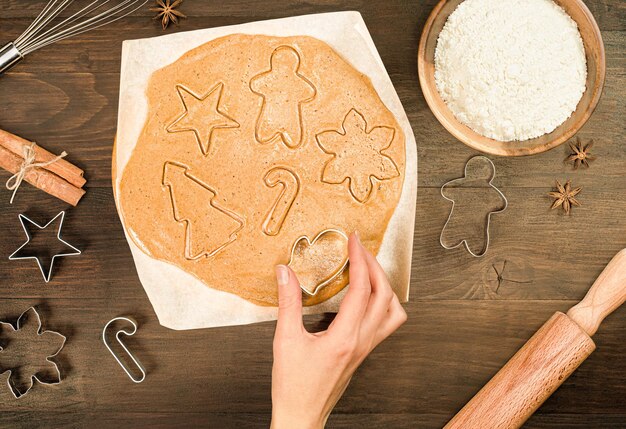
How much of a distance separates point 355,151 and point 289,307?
18.7 inches

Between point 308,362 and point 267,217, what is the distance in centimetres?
42

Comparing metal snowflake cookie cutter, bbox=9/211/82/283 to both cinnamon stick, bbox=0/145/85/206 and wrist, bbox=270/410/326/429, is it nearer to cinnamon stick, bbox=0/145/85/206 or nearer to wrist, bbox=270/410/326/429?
cinnamon stick, bbox=0/145/85/206

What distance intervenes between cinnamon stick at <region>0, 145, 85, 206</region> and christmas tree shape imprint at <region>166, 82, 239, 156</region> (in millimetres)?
326

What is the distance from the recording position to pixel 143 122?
1.22m

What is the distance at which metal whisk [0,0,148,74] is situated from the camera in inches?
47.5

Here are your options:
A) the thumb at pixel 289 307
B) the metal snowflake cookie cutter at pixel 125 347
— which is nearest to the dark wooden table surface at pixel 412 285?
the metal snowflake cookie cutter at pixel 125 347

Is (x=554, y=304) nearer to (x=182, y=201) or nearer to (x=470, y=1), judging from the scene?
(x=470, y=1)

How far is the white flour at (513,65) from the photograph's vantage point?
104cm

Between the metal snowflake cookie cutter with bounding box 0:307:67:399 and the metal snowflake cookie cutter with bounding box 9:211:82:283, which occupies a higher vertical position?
the metal snowflake cookie cutter with bounding box 9:211:82:283

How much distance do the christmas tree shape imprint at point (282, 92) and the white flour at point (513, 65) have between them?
39 cm

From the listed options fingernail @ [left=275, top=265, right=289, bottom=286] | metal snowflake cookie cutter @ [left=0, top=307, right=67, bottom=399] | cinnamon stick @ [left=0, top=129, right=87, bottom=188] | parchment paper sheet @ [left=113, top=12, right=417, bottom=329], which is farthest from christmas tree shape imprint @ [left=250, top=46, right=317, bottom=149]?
metal snowflake cookie cutter @ [left=0, top=307, right=67, bottom=399]

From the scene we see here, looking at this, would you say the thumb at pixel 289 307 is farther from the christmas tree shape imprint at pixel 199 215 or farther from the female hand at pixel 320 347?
the christmas tree shape imprint at pixel 199 215

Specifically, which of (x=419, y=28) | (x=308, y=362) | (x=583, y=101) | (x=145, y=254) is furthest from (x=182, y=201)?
(x=583, y=101)

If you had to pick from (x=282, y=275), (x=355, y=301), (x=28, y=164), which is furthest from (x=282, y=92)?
(x=28, y=164)
